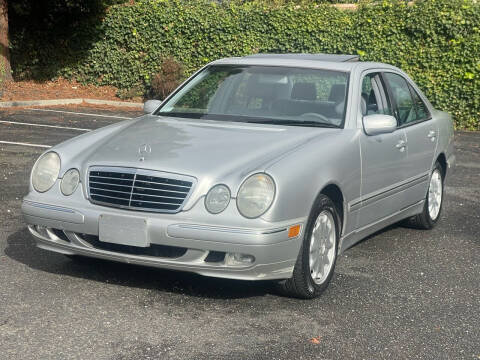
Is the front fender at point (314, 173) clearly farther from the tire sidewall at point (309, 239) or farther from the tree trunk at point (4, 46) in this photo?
the tree trunk at point (4, 46)

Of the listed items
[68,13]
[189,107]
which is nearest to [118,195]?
[189,107]

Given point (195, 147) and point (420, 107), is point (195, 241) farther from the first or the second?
point (420, 107)

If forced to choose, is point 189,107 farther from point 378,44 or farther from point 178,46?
point 178,46

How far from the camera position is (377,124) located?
6242mm

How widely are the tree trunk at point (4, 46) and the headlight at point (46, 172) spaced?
15393mm

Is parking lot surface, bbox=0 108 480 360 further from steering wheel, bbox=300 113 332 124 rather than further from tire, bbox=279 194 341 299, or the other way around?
steering wheel, bbox=300 113 332 124

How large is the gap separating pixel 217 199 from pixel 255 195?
0.77 feet

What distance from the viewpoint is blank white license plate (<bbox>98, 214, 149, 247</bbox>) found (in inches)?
200

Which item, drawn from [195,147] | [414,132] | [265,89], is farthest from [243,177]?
[414,132]

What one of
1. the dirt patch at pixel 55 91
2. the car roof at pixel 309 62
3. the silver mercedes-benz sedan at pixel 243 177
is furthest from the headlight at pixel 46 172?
the dirt patch at pixel 55 91

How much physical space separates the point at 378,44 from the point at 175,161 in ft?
46.0

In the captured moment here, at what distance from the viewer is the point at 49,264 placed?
6098mm

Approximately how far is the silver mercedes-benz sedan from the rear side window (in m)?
0.07

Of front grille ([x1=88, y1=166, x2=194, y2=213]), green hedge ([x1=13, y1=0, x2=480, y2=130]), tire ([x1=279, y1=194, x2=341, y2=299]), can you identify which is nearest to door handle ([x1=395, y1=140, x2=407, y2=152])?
tire ([x1=279, y1=194, x2=341, y2=299])
